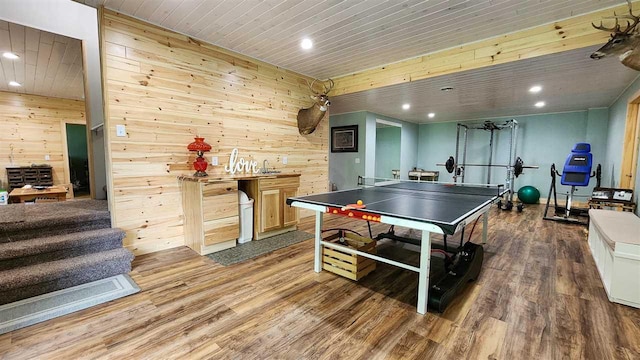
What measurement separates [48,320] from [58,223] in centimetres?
126

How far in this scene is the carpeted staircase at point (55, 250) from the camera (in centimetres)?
222

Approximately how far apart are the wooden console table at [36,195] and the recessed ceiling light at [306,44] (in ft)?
15.5

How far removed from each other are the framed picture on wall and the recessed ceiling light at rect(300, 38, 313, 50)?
3439 mm

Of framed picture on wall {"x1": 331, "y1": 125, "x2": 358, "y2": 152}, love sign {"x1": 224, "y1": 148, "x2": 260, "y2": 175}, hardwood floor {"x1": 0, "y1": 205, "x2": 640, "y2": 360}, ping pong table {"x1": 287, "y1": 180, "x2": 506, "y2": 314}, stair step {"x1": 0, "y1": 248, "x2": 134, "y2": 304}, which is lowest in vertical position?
hardwood floor {"x1": 0, "y1": 205, "x2": 640, "y2": 360}

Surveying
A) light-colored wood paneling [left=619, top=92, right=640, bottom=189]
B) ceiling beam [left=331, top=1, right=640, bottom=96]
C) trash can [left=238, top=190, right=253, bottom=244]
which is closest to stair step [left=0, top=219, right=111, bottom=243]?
trash can [left=238, top=190, right=253, bottom=244]

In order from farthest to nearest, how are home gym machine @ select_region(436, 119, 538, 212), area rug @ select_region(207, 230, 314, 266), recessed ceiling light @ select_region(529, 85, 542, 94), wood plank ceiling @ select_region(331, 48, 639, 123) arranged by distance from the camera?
home gym machine @ select_region(436, 119, 538, 212)
recessed ceiling light @ select_region(529, 85, 542, 94)
wood plank ceiling @ select_region(331, 48, 639, 123)
area rug @ select_region(207, 230, 314, 266)

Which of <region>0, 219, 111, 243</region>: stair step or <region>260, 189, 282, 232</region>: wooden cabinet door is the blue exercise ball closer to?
<region>260, 189, 282, 232</region>: wooden cabinet door

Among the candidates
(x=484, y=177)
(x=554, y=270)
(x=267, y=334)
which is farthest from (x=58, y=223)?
(x=484, y=177)

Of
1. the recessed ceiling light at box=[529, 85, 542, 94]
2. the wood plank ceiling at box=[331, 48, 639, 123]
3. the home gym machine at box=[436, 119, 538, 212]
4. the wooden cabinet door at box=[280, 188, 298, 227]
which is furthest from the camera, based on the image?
the home gym machine at box=[436, 119, 538, 212]

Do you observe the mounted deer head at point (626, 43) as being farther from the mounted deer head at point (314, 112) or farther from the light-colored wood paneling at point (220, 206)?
the light-colored wood paneling at point (220, 206)

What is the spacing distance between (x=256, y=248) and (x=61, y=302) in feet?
5.95

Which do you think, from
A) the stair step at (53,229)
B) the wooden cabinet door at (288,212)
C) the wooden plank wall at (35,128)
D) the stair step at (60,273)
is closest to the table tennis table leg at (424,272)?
the wooden cabinet door at (288,212)

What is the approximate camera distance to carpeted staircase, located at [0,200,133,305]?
222 centimetres

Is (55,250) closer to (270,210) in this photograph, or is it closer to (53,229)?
(53,229)
